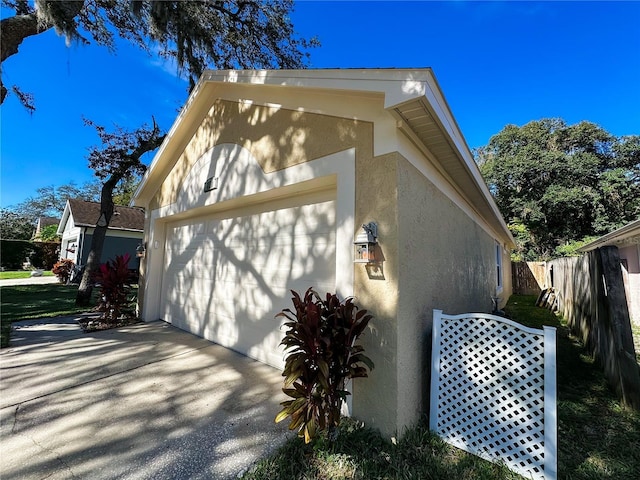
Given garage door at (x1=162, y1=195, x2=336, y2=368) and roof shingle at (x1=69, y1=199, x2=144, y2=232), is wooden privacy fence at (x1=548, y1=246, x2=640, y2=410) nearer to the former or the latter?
garage door at (x1=162, y1=195, x2=336, y2=368)

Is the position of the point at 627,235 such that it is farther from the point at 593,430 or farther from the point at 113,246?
the point at 113,246

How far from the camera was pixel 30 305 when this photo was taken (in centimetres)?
930

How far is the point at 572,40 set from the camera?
787cm

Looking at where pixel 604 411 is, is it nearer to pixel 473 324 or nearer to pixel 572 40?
pixel 473 324

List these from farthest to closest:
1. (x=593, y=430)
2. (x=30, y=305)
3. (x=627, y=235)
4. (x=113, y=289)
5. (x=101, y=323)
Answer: (x=30, y=305) < (x=627, y=235) < (x=113, y=289) < (x=101, y=323) < (x=593, y=430)

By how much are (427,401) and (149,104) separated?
44.7 feet

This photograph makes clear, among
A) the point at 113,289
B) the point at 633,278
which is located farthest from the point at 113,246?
the point at 633,278

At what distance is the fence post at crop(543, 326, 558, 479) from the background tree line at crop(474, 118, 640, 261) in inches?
920

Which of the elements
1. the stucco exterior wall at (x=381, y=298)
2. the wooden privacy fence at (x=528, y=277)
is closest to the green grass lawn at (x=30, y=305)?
the stucco exterior wall at (x=381, y=298)

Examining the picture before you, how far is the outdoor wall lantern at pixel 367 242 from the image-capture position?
293cm

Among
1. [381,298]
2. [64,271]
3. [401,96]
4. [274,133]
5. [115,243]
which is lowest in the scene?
[64,271]

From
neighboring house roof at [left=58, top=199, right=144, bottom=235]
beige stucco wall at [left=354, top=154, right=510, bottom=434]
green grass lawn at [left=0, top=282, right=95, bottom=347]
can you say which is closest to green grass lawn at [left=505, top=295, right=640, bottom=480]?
beige stucco wall at [left=354, top=154, right=510, bottom=434]

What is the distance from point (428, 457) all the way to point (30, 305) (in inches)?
482

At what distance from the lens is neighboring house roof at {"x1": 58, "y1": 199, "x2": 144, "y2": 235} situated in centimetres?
1823
